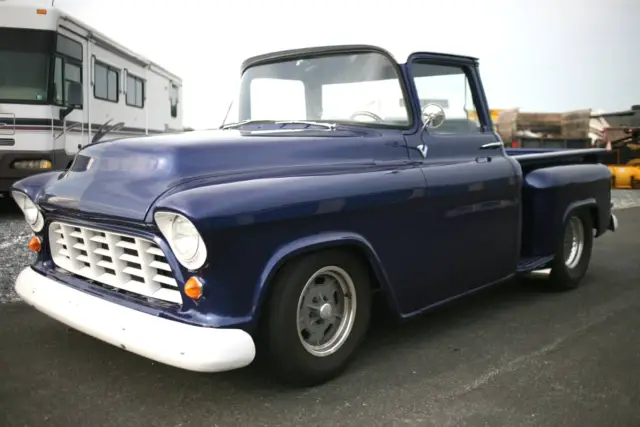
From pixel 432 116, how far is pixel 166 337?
2128 millimetres

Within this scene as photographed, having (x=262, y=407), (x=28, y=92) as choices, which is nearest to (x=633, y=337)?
(x=262, y=407)

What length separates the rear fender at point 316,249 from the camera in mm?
2834

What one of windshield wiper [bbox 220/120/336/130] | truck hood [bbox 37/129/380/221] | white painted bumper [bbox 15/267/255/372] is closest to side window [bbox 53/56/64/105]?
windshield wiper [bbox 220/120/336/130]

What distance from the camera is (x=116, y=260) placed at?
3.09m

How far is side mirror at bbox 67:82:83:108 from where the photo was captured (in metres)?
9.16

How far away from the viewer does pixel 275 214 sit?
2.85m

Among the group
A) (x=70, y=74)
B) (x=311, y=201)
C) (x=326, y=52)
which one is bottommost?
(x=311, y=201)

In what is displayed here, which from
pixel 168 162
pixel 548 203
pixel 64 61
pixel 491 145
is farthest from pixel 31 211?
pixel 64 61

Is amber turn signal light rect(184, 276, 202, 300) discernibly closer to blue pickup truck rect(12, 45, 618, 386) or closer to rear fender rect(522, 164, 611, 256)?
blue pickup truck rect(12, 45, 618, 386)

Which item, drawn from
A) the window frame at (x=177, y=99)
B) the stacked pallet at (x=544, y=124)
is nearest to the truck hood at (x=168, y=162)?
the window frame at (x=177, y=99)

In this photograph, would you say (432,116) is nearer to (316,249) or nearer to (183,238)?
(316,249)

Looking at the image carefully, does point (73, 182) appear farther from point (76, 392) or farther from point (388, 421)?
point (388, 421)

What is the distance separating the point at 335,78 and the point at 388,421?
2.19 meters

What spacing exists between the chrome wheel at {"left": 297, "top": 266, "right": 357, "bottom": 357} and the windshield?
44.5 inches
